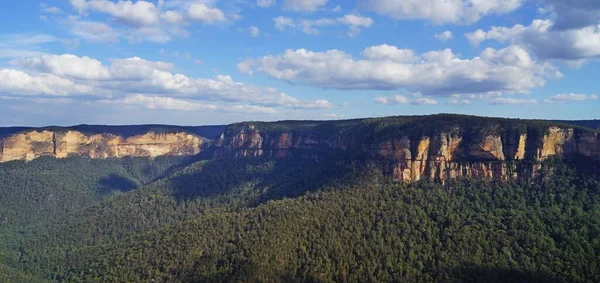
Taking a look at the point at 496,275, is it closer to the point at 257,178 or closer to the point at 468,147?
the point at 468,147

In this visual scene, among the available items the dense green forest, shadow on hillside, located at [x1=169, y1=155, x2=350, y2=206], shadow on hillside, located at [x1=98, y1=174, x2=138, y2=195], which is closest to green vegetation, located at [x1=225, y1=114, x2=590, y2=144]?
the dense green forest

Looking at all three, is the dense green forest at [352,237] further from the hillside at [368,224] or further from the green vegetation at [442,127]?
the green vegetation at [442,127]

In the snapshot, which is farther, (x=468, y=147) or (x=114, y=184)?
(x=114, y=184)

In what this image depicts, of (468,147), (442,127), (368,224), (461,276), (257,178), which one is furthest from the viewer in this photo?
(257,178)

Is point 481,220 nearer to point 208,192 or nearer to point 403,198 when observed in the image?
point 403,198

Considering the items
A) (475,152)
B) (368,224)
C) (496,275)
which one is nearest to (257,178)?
(368,224)

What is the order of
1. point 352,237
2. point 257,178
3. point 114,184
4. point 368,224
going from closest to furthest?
point 352,237, point 368,224, point 257,178, point 114,184

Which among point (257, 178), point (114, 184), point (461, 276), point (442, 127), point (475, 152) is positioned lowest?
point (114, 184)
